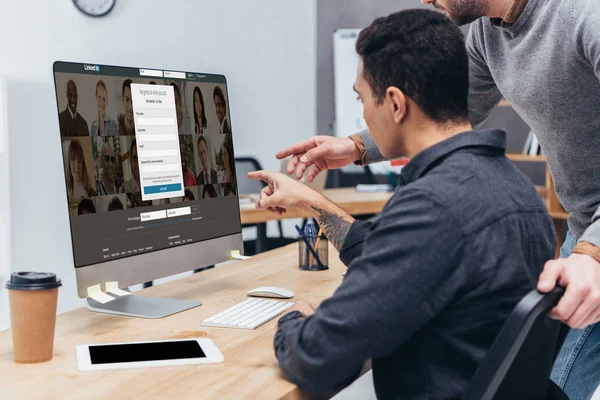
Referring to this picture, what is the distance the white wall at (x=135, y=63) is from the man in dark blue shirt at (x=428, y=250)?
116 inches

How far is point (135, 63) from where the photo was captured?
4.49 meters

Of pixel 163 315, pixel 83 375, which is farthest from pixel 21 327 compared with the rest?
pixel 163 315

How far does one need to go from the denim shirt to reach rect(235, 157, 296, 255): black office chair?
276 cm

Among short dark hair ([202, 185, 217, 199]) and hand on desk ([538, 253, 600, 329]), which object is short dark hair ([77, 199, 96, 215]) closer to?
short dark hair ([202, 185, 217, 199])

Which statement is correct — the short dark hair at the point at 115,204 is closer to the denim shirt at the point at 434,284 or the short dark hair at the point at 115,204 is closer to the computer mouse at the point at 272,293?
the computer mouse at the point at 272,293

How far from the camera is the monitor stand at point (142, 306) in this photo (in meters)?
1.49

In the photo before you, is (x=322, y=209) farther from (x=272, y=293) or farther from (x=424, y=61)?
(x=424, y=61)

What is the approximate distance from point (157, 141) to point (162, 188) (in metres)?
0.11

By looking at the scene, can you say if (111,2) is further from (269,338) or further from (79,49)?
(269,338)

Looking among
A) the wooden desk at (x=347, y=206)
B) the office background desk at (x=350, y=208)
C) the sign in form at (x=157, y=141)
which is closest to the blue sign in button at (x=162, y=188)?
the sign in form at (x=157, y=141)

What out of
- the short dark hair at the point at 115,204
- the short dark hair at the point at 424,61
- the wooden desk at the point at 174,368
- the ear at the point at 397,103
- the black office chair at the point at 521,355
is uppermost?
the short dark hair at the point at 424,61

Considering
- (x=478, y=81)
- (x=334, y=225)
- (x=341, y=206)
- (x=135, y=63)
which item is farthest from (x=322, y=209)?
(x=135, y=63)

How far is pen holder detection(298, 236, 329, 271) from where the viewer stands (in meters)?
1.99

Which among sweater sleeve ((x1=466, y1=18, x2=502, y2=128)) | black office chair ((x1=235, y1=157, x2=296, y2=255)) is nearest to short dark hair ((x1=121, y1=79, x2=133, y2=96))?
sweater sleeve ((x1=466, y1=18, x2=502, y2=128))
